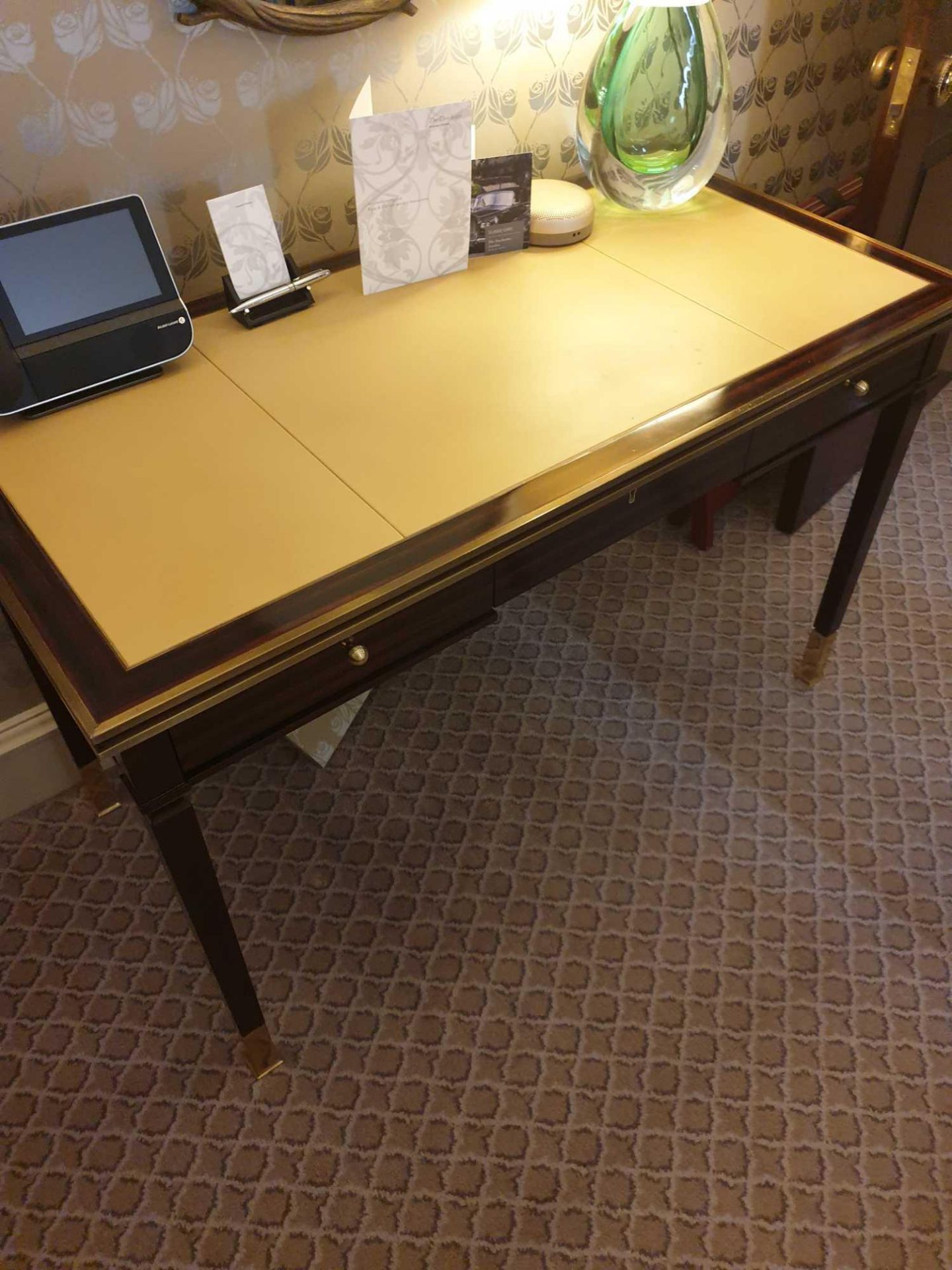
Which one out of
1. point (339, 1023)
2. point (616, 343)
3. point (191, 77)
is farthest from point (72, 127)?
point (339, 1023)

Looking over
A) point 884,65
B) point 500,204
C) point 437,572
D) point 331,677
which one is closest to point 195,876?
point 331,677

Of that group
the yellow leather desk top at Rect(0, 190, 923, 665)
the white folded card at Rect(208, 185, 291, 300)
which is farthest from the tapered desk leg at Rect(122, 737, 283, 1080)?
the white folded card at Rect(208, 185, 291, 300)

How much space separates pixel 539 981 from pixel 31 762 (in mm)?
935

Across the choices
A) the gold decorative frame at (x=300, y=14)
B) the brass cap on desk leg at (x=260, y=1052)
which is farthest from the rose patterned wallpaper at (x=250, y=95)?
the brass cap on desk leg at (x=260, y=1052)

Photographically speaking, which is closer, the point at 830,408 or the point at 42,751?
the point at 830,408

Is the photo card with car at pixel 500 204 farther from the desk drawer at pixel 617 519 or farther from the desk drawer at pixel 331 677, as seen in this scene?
the desk drawer at pixel 331 677

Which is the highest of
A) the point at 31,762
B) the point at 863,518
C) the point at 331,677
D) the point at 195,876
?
the point at 331,677

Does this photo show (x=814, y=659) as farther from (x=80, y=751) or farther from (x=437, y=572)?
(x=80, y=751)

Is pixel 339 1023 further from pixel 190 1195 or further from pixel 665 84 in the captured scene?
pixel 665 84

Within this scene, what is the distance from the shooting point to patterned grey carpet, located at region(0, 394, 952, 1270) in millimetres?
1358

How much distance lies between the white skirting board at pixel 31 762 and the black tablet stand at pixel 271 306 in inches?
30.2

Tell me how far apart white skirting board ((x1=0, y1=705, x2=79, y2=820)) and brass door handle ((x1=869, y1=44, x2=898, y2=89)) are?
6.05ft

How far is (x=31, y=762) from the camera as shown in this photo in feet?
5.77

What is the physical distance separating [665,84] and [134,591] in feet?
3.57
